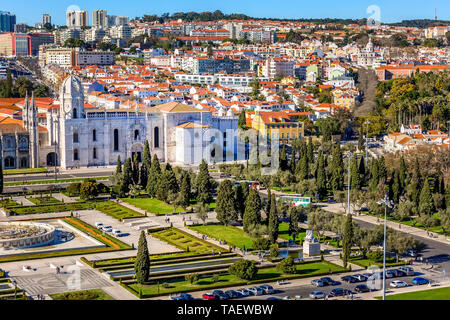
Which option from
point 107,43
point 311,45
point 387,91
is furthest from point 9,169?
point 311,45

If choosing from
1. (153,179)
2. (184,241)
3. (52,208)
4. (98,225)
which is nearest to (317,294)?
(184,241)

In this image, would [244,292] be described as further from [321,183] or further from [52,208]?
[321,183]

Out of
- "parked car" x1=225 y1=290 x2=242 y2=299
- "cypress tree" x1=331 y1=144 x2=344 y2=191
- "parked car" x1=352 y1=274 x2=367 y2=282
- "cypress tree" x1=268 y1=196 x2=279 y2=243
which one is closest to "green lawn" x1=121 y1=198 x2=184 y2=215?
"cypress tree" x1=268 y1=196 x2=279 y2=243

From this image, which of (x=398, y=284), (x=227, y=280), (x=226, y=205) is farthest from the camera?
(x=226, y=205)

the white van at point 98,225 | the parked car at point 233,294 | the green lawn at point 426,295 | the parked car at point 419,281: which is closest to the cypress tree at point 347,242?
the parked car at point 419,281
